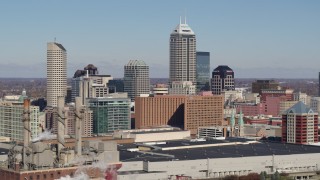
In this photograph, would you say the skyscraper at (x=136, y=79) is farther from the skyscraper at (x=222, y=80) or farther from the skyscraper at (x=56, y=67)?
the skyscraper at (x=222, y=80)

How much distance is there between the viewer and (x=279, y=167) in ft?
205

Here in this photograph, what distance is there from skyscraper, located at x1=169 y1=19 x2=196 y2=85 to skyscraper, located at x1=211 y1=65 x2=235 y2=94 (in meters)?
5.71

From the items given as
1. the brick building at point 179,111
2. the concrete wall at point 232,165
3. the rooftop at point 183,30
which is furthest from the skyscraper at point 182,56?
the concrete wall at point 232,165

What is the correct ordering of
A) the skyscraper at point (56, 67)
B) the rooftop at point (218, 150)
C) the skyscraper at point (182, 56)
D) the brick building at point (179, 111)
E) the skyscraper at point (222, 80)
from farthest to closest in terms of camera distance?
the skyscraper at point (182, 56), the skyscraper at point (222, 80), the skyscraper at point (56, 67), the brick building at point (179, 111), the rooftop at point (218, 150)

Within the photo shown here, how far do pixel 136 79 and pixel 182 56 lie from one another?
30.4 m

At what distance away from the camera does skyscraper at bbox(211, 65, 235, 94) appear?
152875 mm

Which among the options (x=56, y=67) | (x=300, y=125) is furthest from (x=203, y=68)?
(x=300, y=125)

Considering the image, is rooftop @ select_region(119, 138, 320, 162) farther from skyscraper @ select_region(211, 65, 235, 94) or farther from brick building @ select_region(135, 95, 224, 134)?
skyscraper @ select_region(211, 65, 235, 94)

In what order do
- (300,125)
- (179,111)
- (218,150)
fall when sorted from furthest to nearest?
1. (179,111)
2. (300,125)
3. (218,150)

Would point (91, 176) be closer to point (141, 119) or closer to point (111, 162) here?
point (111, 162)

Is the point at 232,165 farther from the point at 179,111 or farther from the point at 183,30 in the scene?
the point at 183,30

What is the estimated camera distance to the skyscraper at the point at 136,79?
132 m

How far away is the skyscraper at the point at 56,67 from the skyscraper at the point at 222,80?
110 feet

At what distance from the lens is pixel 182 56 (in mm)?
160250
